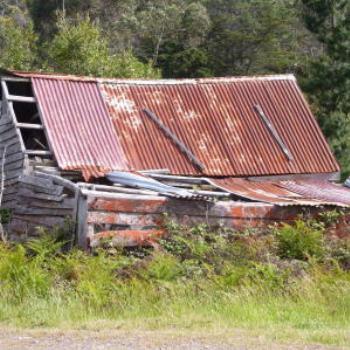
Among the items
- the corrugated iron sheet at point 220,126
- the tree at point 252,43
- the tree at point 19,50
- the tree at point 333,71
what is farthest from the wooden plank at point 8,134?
the tree at point 252,43

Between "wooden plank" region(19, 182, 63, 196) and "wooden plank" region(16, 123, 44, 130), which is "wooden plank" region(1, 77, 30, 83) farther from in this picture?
"wooden plank" region(19, 182, 63, 196)

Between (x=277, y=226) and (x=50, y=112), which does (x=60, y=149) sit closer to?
(x=50, y=112)

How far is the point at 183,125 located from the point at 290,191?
362 cm

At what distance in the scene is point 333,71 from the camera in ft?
86.4

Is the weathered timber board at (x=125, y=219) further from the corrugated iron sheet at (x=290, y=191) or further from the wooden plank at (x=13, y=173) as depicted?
the wooden plank at (x=13, y=173)

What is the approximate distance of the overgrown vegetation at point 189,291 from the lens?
8.47 metres

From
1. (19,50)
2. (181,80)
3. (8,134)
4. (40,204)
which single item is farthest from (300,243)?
(19,50)

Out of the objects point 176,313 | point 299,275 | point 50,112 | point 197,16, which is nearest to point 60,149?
point 50,112

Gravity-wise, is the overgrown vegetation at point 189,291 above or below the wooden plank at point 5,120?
above

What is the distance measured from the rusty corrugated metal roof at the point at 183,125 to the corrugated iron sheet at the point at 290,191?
509 mm

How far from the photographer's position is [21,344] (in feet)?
24.0

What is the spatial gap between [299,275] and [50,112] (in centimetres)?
943

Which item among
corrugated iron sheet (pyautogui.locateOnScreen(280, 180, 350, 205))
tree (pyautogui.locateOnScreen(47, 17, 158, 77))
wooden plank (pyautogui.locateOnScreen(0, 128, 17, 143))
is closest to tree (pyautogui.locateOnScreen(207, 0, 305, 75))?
tree (pyautogui.locateOnScreen(47, 17, 158, 77))

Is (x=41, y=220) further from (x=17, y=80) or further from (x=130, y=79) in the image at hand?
(x=130, y=79)
